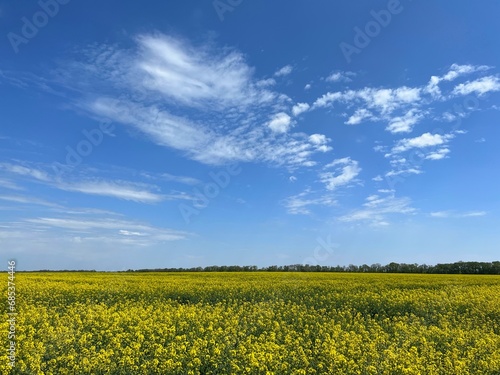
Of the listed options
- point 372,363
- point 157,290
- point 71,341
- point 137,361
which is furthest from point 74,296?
point 372,363

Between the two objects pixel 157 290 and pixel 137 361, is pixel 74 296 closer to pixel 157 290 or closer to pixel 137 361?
pixel 157 290

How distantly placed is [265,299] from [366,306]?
5.25 meters

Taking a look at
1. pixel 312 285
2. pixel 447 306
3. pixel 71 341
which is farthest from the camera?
pixel 312 285

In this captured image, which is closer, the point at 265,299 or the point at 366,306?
the point at 366,306

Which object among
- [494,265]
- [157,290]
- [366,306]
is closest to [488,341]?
[366,306]

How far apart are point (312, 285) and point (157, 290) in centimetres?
1005

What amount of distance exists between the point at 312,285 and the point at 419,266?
2101 inches

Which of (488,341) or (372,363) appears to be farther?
(488,341)

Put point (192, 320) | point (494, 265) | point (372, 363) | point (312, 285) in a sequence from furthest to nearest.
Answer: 1. point (494, 265)
2. point (312, 285)
3. point (192, 320)
4. point (372, 363)

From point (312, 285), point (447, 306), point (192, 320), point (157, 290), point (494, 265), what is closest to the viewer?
point (192, 320)

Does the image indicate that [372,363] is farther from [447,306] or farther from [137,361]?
[447,306]

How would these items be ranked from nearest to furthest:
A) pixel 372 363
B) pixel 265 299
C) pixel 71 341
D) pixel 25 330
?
pixel 372 363, pixel 71 341, pixel 25 330, pixel 265 299

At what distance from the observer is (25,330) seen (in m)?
10.4

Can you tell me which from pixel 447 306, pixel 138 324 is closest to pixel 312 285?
pixel 447 306
